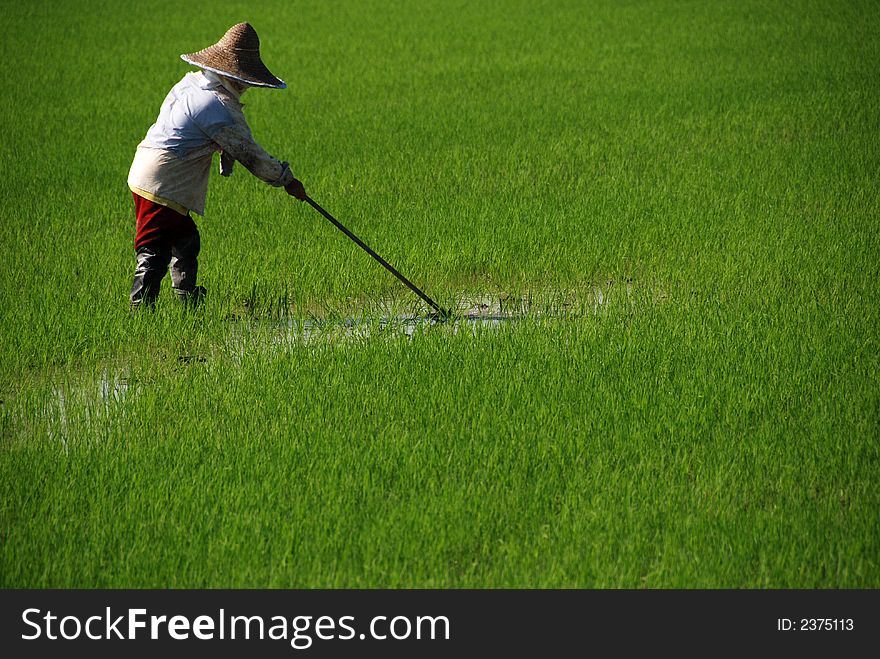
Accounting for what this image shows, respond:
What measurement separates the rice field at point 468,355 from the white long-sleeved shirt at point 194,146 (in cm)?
55

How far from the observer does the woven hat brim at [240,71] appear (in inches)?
160

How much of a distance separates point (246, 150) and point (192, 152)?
27cm

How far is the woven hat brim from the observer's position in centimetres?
406

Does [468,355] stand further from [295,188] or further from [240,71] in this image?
[240,71]

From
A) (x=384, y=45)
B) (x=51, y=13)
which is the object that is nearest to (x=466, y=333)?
(x=384, y=45)

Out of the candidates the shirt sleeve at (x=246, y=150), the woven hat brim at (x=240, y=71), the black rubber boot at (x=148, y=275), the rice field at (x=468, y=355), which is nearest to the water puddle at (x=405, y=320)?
the rice field at (x=468, y=355)

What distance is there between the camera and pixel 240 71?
4090mm

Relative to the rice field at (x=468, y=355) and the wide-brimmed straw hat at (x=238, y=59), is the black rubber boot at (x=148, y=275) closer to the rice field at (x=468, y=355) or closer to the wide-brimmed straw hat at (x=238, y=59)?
the rice field at (x=468, y=355)

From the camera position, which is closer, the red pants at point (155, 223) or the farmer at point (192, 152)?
the farmer at point (192, 152)

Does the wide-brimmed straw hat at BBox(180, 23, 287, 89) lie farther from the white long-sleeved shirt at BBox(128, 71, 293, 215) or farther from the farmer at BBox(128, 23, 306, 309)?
the white long-sleeved shirt at BBox(128, 71, 293, 215)

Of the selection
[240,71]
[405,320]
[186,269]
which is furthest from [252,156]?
[405,320]

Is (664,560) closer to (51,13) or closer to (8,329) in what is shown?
(8,329)

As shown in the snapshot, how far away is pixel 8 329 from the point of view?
4.32 metres

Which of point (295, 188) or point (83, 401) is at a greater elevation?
point (295, 188)
